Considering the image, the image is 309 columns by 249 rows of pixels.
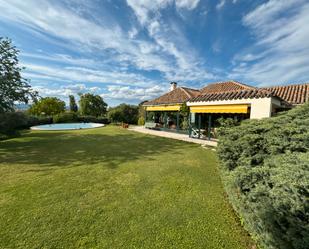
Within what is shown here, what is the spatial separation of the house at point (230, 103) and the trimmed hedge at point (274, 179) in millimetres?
6621

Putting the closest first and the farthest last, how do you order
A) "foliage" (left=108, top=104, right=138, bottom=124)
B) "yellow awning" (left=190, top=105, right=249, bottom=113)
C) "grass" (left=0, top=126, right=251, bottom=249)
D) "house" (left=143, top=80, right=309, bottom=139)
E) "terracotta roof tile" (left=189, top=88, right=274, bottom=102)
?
"grass" (left=0, top=126, right=251, bottom=249)
"terracotta roof tile" (left=189, top=88, right=274, bottom=102)
"house" (left=143, top=80, right=309, bottom=139)
"yellow awning" (left=190, top=105, right=249, bottom=113)
"foliage" (left=108, top=104, right=138, bottom=124)

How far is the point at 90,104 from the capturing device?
59.0 meters

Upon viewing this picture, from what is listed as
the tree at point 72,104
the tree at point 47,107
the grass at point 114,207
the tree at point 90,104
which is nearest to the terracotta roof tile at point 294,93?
the grass at point 114,207

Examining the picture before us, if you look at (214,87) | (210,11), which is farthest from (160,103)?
(210,11)

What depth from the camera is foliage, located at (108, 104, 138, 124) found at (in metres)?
44.4

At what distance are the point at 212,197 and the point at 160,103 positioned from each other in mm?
22708

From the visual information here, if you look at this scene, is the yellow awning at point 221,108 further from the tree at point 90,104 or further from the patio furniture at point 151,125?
the tree at point 90,104

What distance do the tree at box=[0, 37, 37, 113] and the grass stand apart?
12152mm

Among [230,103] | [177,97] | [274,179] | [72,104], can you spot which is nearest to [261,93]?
[230,103]

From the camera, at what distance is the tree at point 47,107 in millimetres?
50650

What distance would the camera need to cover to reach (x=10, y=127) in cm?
1917

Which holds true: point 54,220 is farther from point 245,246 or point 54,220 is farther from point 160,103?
point 160,103

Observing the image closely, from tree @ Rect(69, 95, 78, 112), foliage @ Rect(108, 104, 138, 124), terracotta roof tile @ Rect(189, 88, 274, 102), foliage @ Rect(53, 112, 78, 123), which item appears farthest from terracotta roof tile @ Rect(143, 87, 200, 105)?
tree @ Rect(69, 95, 78, 112)

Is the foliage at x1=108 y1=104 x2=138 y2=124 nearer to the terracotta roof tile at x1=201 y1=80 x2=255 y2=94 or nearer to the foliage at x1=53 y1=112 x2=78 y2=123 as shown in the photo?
the foliage at x1=53 y1=112 x2=78 y2=123
